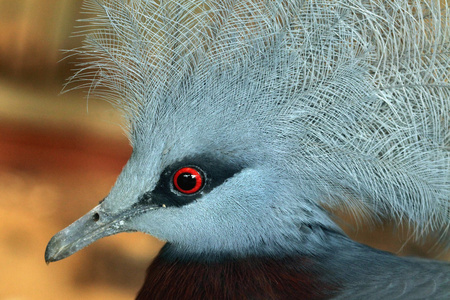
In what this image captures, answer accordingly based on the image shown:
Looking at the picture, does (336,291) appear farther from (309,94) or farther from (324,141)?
(309,94)

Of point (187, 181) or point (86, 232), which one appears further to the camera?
point (86, 232)

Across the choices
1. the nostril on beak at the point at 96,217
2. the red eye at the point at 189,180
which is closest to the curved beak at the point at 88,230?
the nostril on beak at the point at 96,217

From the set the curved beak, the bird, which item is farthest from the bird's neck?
the curved beak

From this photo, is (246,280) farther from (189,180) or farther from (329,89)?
(329,89)

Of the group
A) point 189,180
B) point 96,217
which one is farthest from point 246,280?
point 96,217

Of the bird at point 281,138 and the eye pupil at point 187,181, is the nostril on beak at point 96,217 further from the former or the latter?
the eye pupil at point 187,181

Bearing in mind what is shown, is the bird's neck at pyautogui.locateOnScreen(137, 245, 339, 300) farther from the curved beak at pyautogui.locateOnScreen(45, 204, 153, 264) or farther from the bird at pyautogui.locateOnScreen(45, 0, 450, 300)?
the curved beak at pyautogui.locateOnScreen(45, 204, 153, 264)

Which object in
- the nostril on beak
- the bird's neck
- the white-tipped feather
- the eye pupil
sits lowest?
the bird's neck
